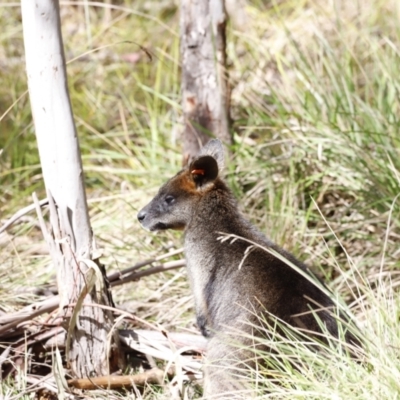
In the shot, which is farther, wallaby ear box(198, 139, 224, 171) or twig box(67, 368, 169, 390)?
wallaby ear box(198, 139, 224, 171)

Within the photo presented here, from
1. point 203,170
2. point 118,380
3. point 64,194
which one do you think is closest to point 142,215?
point 203,170

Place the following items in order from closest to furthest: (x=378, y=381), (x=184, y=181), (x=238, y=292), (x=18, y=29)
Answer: (x=378, y=381) < (x=238, y=292) < (x=184, y=181) < (x=18, y=29)

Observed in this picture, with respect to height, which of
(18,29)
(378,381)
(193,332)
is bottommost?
(193,332)

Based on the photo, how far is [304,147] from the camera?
191 inches

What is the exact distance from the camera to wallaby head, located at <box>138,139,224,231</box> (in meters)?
3.88

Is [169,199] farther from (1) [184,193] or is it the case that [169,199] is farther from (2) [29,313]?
(2) [29,313]

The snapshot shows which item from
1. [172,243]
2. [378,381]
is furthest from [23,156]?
[378,381]

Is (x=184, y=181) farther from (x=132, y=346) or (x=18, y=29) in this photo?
(x=18, y=29)

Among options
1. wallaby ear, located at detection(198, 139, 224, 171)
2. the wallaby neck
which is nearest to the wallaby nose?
the wallaby neck

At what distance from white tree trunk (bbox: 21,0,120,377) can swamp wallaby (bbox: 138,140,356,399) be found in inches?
17.9

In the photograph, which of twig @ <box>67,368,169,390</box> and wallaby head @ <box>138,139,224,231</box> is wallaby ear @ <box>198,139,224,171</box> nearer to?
wallaby head @ <box>138,139,224,231</box>

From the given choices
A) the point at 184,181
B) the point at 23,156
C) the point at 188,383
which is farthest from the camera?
the point at 23,156

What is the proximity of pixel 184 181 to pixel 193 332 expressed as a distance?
0.79 meters

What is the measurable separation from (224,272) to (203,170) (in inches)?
21.6
